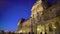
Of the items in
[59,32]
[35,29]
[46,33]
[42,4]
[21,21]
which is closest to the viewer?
[59,32]

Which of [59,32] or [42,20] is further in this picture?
[42,20]

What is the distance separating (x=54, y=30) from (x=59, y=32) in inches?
36.3

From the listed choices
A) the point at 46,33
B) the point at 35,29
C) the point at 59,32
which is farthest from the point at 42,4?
the point at 59,32

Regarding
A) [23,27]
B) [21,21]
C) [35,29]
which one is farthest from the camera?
[21,21]

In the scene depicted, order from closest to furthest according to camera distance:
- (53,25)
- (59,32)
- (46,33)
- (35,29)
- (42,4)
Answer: (59,32), (53,25), (46,33), (35,29), (42,4)

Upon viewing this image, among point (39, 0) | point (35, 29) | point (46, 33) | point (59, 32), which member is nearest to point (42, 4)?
point (39, 0)

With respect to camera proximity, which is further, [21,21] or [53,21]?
[21,21]

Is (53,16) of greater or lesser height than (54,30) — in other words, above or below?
above

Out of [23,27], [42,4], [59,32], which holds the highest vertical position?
[42,4]

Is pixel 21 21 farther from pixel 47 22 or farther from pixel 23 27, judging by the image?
pixel 47 22

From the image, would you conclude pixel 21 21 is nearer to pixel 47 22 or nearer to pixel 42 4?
pixel 42 4

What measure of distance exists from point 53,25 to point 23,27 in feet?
45.6

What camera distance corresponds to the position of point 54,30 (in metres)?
18.0

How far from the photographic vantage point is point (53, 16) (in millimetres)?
17875
